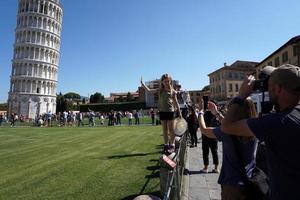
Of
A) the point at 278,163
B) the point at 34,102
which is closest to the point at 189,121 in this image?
the point at 278,163

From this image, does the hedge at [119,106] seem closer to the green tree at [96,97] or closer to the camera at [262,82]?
the green tree at [96,97]

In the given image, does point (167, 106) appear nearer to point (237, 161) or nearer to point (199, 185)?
point (199, 185)

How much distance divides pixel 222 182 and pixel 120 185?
367cm

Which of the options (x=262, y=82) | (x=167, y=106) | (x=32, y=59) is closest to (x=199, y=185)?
(x=167, y=106)

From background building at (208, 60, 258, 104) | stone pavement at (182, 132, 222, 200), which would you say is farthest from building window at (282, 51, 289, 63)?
stone pavement at (182, 132, 222, 200)

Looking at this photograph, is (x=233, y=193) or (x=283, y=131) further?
(x=233, y=193)

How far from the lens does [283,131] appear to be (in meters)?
2.23

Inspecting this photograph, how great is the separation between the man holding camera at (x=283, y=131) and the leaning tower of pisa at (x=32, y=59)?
114 metres

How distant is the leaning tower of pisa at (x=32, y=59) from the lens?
109 metres

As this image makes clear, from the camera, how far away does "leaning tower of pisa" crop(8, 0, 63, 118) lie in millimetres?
109312

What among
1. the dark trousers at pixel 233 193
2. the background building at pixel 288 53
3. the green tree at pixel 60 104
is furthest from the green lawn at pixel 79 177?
the green tree at pixel 60 104

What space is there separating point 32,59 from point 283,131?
4647 inches

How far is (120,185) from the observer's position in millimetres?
6559

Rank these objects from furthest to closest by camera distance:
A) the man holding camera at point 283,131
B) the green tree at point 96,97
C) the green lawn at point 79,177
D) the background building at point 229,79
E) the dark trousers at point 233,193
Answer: the green tree at point 96,97 → the background building at point 229,79 → the green lawn at point 79,177 → the dark trousers at point 233,193 → the man holding camera at point 283,131
